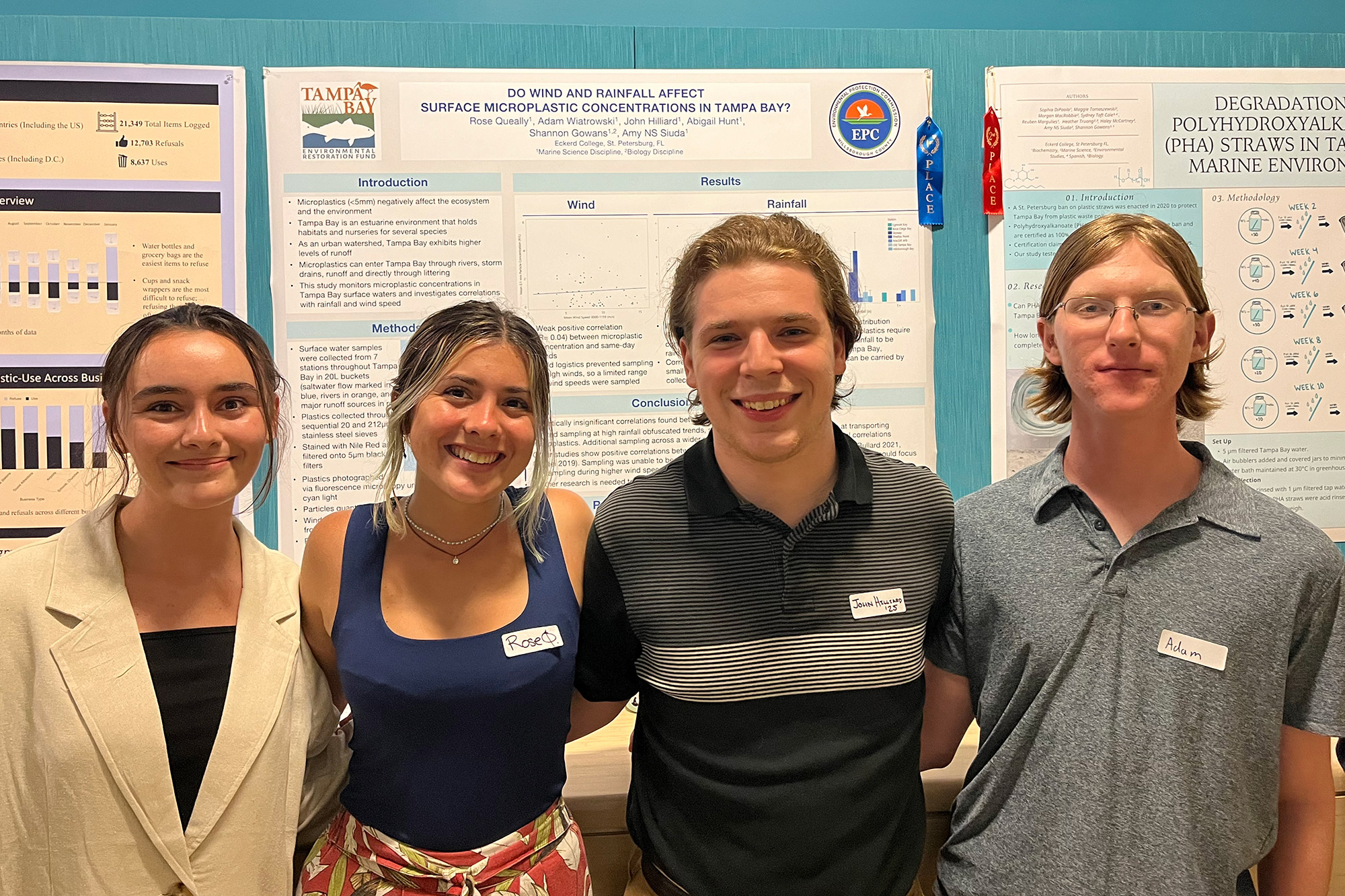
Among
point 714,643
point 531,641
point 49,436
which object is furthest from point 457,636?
point 49,436

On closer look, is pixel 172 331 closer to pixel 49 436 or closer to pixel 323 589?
pixel 323 589

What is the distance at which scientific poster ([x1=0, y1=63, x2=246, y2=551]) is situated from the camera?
2.10 meters

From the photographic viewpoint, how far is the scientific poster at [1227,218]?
2318 millimetres

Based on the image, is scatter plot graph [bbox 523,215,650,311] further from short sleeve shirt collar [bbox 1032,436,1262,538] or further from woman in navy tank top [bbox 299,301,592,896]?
short sleeve shirt collar [bbox 1032,436,1262,538]

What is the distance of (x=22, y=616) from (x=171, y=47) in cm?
157

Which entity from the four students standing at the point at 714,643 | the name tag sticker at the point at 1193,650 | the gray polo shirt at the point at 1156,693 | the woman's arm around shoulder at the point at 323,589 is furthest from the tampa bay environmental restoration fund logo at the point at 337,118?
the name tag sticker at the point at 1193,650

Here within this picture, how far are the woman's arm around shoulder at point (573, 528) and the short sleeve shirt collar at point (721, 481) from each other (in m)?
0.23

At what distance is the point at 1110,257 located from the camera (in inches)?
53.9

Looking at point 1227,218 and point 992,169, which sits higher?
point 992,169

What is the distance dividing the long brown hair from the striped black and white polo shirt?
62cm

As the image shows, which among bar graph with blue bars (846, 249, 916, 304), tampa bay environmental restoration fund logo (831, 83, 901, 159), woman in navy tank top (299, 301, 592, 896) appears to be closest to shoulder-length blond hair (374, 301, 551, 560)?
woman in navy tank top (299, 301, 592, 896)

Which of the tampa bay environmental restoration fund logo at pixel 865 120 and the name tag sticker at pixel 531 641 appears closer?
the name tag sticker at pixel 531 641

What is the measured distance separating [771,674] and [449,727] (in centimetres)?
50

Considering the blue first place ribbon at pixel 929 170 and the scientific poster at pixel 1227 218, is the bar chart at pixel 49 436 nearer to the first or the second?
the blue first place ribbon at pixel 929 170
